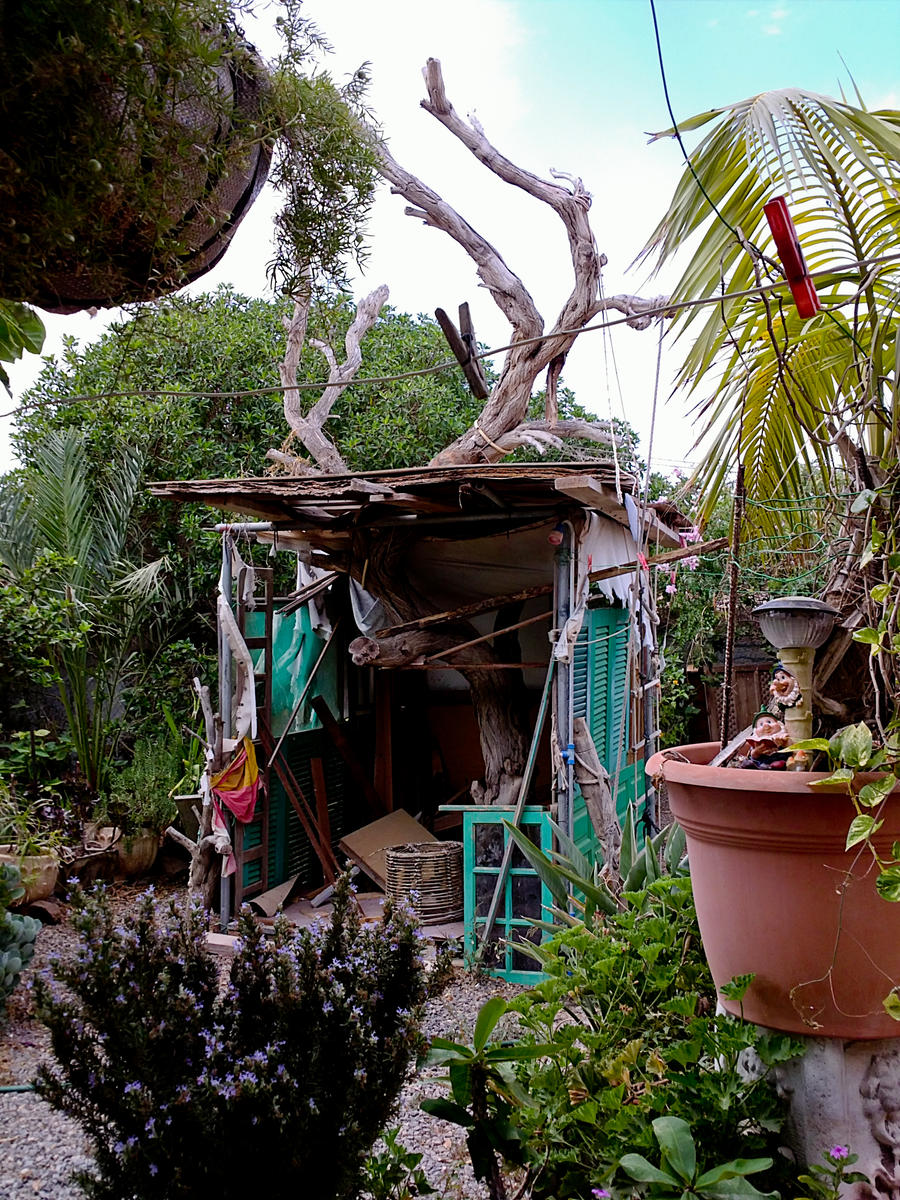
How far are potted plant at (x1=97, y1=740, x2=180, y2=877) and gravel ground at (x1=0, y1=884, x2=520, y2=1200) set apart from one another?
6.57 ft

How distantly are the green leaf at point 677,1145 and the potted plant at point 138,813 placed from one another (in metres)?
5.71

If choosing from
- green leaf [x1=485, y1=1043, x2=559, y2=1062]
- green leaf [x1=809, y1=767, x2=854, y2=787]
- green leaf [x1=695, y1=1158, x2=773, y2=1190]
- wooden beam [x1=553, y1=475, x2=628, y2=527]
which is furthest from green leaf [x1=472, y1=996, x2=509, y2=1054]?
wooden beam [x1=553, y1=475, x2=628, y2=527]

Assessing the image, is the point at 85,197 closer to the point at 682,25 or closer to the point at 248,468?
the point at 682,25

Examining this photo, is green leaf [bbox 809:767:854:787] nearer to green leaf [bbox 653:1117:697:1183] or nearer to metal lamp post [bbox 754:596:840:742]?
metal lamp post [bbox 754:596:840:742]

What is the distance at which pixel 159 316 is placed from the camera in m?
1.51

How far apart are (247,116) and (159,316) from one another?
0.36 metres

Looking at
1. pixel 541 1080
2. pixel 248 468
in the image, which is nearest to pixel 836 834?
pixel 541 1080

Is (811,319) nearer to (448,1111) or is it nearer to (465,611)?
(448,1111)

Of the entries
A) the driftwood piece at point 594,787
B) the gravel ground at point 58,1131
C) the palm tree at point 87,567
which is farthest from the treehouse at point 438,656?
the palm tree at point 87,567

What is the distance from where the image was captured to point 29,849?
554 centimetres

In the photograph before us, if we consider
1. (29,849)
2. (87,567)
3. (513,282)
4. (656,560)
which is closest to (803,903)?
(656,560)

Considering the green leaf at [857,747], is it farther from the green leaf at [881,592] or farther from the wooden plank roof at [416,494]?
the wooden plank roof at [416,494]

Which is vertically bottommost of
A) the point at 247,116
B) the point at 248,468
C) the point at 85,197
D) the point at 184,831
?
the point at 184,831

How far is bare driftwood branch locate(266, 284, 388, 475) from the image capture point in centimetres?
834
